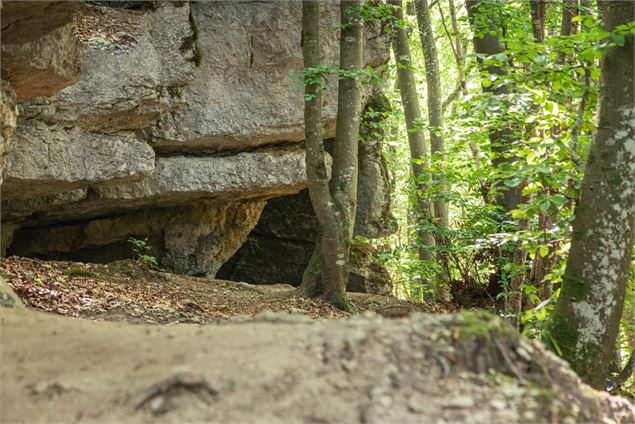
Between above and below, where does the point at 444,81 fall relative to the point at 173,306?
above

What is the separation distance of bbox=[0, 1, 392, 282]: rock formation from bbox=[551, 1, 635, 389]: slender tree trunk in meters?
5.01

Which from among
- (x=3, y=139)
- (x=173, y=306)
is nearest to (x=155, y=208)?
(x=173, y=306)

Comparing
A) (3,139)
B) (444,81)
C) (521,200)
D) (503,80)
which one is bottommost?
(521,200)

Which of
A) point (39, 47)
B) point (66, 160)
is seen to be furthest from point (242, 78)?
point (39, 47)

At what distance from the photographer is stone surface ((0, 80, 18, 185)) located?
23.4ft

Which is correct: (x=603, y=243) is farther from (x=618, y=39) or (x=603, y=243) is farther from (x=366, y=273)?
(x=366, y=273)

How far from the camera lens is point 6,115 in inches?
284

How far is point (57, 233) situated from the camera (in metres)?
13.4

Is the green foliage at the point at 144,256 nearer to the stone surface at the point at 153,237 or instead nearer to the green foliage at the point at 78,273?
the stone surface at the point at 153,237

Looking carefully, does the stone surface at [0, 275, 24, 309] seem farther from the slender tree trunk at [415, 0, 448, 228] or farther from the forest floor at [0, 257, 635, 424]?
the slender tree trunk at [415, 0, 448, 228]

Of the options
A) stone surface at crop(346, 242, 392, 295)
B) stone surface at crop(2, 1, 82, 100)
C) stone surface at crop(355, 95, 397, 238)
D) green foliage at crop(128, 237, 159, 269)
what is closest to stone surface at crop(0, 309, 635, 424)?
stone surface at crop(2, 1, 82, 100)

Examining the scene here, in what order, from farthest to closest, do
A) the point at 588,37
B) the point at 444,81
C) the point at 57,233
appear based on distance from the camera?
the point at 444,81
the point at 57,233
the point at 588,37

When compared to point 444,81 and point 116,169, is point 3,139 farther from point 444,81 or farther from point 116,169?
point 444,81

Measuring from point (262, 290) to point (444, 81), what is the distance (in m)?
15.4
